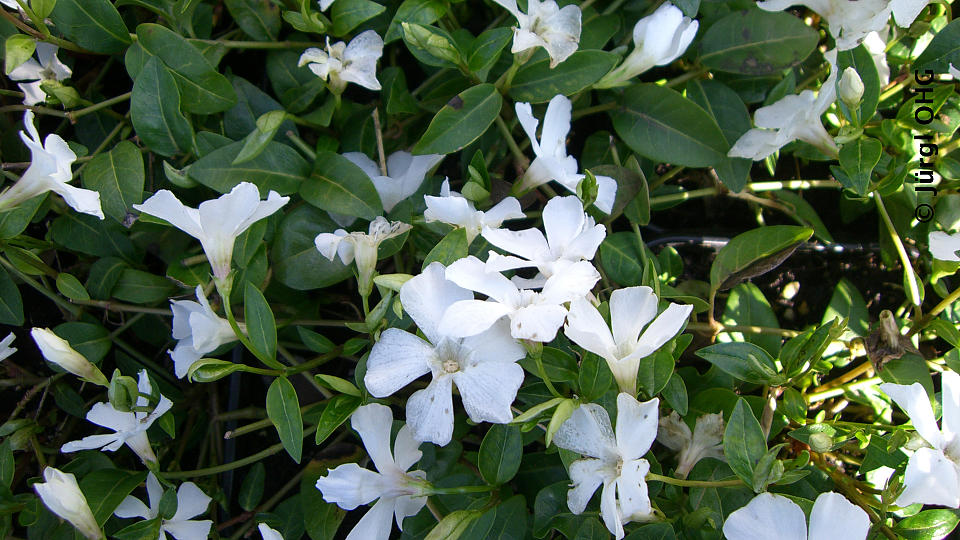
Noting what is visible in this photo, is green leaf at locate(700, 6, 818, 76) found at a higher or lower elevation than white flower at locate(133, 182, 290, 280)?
higher

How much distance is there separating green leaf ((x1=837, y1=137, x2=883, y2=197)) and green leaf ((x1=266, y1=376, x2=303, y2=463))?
2.20ft

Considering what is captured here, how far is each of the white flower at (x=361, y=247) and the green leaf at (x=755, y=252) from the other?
0.44 m

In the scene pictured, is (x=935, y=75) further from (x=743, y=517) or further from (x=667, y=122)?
(x=743, y=517)

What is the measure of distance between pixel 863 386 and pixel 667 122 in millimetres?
450

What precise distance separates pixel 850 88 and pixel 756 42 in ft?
0.73

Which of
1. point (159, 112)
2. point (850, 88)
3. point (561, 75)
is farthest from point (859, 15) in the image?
point (159, 112)

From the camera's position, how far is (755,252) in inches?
35.7

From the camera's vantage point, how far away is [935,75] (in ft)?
3.26

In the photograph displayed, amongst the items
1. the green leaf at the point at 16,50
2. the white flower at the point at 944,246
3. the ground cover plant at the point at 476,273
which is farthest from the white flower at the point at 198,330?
the white flower at the point at 944,246

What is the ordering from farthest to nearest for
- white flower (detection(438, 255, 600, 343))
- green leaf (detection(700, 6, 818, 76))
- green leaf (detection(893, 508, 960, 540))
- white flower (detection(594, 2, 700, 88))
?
green leaf (detection(700, 6, 818, 76)), white flower (detection(594, 2, 700, 88)), green leaf (detection(893, 508, 960, 540)), white flower (detection(438, 255, 600, 343))

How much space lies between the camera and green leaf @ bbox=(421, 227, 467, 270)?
2.36 ft

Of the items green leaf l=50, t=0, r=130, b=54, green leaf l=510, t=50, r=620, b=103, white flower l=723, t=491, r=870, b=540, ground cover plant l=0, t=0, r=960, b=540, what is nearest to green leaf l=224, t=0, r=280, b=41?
ground cover plant l=0, t=0, r=960, b=540

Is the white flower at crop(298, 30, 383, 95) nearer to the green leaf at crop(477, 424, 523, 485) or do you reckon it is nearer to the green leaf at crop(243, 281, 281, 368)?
the green leaf at crop(243, 281, 281, 368)

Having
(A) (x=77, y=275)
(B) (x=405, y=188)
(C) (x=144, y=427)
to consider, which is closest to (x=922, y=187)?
(B) (x=405, y=188)
